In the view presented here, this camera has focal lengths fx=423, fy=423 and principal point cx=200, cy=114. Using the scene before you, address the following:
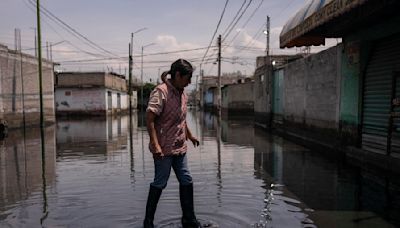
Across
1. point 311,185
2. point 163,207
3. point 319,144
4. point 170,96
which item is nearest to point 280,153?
point 319,144

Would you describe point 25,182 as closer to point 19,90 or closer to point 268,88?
point 268,88

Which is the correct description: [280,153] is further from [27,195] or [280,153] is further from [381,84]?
[27,195]

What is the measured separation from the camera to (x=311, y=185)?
701 centimetres

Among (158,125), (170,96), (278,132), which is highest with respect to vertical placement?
(170,96)

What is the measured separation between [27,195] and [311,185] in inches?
176

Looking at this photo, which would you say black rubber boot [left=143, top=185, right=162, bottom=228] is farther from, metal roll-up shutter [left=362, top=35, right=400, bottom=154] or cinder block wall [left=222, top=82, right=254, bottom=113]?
cinder block wall [left=222, top=82, right=254, bottom=113]

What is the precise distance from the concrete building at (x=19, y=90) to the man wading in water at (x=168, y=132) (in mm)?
16969

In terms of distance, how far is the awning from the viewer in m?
7.12

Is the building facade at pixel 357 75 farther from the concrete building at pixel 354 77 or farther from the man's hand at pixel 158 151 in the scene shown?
the man's hand at pixel 158 151

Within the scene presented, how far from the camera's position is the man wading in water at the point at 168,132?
4.36 m

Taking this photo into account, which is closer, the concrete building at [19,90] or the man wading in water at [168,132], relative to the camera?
the man wading in water at [168,132]

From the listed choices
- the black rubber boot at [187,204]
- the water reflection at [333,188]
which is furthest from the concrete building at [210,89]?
the black rubber boot at [187,204]

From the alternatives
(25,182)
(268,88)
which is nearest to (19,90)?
(268,88)

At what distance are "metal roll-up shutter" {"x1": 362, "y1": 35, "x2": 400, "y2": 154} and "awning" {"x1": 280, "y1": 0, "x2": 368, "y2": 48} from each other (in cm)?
160
